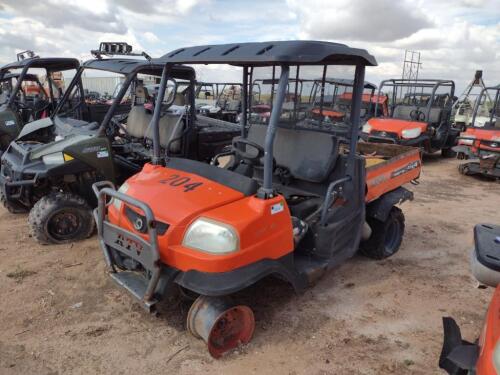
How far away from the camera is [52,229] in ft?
14.4

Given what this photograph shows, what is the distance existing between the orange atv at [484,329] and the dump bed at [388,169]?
179 centimetres

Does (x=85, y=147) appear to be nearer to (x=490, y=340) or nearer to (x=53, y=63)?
(x=53, y=63)

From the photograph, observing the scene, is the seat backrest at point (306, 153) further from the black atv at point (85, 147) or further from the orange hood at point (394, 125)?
the orange hood at point (394, 125)

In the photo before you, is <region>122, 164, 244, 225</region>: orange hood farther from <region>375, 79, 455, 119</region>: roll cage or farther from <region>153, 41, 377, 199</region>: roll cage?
<region>375, 79, 455, 119</region>: roll cage

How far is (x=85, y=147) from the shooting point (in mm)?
4523

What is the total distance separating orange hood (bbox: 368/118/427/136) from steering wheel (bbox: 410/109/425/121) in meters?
0.52

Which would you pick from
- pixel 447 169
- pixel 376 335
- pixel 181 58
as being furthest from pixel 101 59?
pixel 447 169

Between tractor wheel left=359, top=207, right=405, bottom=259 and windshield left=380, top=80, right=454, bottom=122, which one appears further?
windshield left=380, top=80, right=454, bottom=122

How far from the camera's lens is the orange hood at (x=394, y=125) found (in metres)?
9.20

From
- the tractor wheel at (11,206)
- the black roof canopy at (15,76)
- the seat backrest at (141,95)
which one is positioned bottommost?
the tractor wheel at (11,206)

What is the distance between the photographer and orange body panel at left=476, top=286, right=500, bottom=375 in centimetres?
152

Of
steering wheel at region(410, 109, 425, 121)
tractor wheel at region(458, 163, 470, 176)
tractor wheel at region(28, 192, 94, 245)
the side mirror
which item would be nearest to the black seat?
the side mirror

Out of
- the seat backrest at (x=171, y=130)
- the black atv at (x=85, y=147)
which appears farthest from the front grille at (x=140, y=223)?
the seat backrest at (x=171, y=130)

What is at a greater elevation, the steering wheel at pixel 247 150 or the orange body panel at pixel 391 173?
the steering wheel at pixel 247 150
